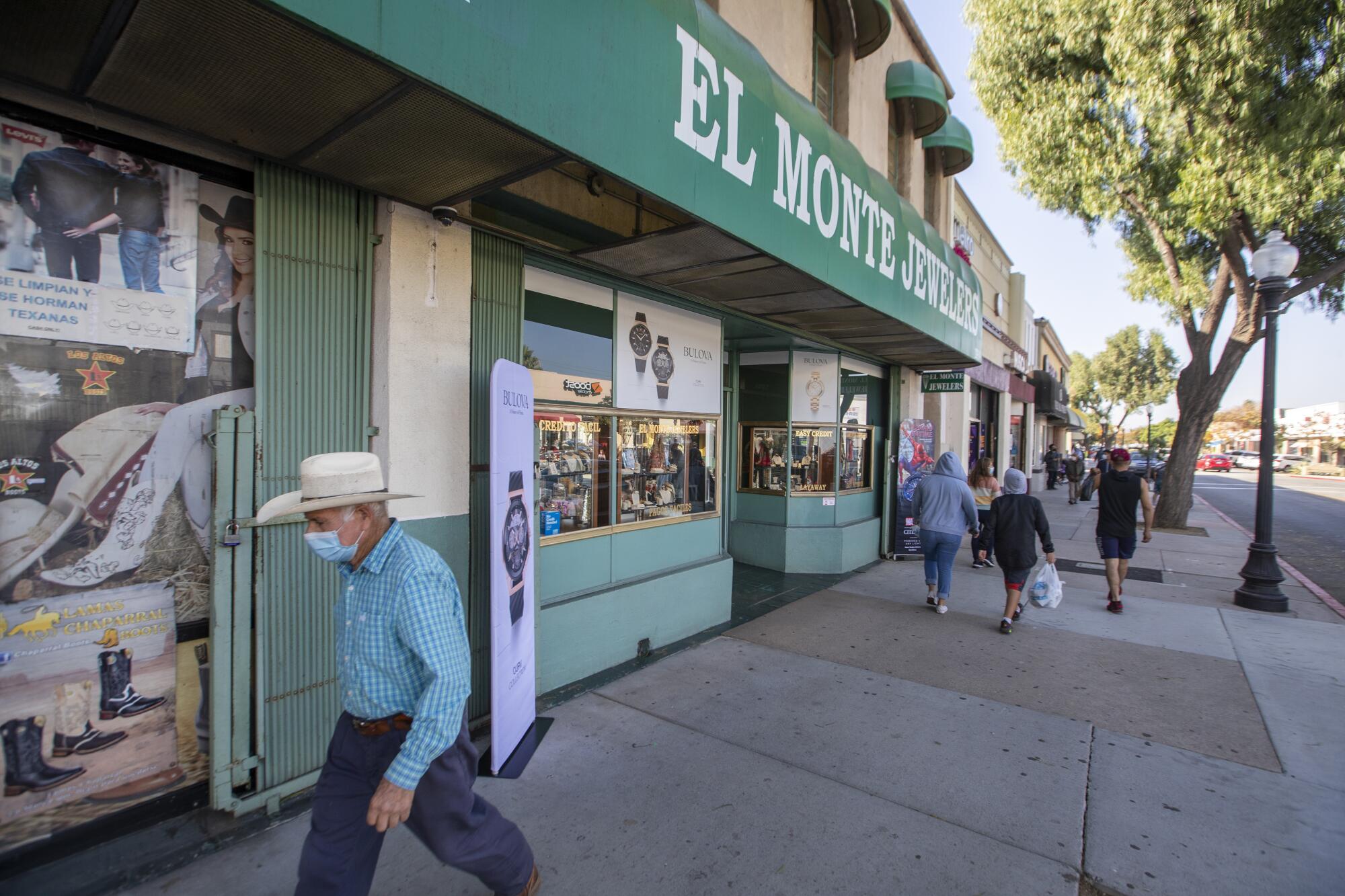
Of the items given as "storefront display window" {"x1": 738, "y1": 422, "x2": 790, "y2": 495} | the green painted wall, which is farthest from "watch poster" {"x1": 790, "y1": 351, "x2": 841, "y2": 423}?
the green painted wall

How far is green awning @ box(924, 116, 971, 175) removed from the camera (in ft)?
34.6

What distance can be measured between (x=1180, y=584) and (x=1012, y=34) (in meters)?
10.5

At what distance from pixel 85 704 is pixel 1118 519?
9035 mm

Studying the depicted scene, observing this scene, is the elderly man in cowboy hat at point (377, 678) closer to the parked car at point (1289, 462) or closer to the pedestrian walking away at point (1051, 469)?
the pedestrian walking away at point (1051, 469)

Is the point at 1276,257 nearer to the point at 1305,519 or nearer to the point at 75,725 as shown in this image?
the point at 75,725

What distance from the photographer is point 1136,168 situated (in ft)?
42.0

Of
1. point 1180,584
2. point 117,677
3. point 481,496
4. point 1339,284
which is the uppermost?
point 1339,284

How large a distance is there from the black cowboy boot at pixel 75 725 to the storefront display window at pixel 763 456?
7469mm

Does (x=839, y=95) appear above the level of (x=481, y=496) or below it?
above

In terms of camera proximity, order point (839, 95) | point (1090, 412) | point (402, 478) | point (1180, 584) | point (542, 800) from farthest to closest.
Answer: point (1090, 412) < point (1180, 584) < point (839, 95) < point (402, 478) < point (542, 800)

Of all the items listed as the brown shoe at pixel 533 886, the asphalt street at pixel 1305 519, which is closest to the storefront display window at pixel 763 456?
the brown shoe at pixel 533 886

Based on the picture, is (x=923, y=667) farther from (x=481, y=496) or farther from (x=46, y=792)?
(x=46, y=792)

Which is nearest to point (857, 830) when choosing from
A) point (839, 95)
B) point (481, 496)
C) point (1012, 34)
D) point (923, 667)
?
point (923, 667)

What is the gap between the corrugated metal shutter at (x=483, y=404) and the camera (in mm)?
4148
